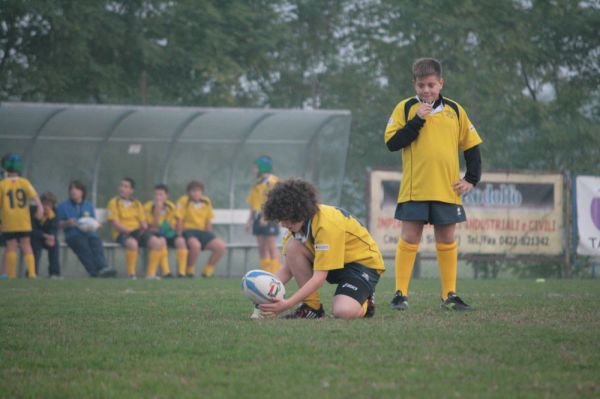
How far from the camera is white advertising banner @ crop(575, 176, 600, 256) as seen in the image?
18.3 metres

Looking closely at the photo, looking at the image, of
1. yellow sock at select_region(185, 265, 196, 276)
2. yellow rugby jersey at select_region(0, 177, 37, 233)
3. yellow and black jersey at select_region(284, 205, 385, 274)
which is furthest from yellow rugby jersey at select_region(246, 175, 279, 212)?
yellow and black jersey at select_region(284, 205, 385, 274)

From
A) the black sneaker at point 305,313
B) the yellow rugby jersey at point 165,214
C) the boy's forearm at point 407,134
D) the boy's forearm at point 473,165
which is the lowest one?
the black sneaker at point 305,313

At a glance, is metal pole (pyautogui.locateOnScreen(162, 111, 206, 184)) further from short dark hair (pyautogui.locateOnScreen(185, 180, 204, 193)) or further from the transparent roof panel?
short dark hair (pyautogui.locateOnScreen(185, 180, 204, 193))

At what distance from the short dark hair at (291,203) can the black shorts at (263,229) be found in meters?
11.3

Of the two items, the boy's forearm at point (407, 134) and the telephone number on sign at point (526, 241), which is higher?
the boy's forearm at point (407, 134)

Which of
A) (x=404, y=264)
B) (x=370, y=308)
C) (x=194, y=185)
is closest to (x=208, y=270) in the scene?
(x=194, y=185)

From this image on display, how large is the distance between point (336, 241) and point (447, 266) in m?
1.61

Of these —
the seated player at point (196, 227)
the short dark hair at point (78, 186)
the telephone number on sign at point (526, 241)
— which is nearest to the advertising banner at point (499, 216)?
the telephone number on sign at point (526, 241)

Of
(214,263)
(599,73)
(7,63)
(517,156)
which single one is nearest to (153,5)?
(7,63)

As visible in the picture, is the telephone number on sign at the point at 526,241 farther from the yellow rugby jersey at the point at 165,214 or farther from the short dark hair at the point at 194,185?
the yellow rugby jersey at the point at 165,214

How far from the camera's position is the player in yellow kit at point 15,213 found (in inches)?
682

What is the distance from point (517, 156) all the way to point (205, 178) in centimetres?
652

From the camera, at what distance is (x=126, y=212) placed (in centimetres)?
1861

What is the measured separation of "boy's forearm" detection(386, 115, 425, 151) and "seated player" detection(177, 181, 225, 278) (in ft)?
35.2
